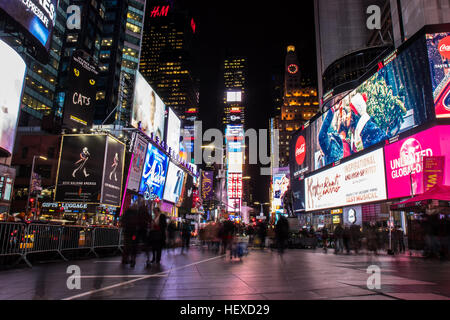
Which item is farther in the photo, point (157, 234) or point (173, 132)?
point (173, 132)

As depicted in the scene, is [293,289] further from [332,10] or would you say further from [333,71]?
[332,10]

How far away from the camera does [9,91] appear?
67.8 ft

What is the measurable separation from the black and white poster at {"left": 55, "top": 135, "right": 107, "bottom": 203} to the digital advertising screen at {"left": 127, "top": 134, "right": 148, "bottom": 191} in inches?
111

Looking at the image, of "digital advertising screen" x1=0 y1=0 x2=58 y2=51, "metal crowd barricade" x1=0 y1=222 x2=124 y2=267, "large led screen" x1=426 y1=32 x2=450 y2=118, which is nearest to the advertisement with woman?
"large led screen" x1=426 y1=32 x2=450 y2=118

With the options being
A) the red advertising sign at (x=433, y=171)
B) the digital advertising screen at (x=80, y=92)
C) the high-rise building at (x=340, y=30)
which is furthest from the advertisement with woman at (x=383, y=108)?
the high-rise building at (x=340, y=30)

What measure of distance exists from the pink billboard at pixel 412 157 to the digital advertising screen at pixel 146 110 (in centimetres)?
2277

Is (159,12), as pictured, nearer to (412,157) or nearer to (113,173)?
(113,173)

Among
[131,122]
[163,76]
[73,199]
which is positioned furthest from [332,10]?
[163,76]

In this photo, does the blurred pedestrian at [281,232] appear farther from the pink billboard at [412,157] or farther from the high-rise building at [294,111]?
the high-rise building at [294,111]

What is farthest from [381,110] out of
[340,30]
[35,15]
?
[340,30]

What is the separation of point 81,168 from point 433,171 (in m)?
27.9

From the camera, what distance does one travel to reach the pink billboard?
65.4 ft

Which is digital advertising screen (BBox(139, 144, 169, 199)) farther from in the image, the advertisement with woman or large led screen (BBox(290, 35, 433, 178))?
the advertisement with woman

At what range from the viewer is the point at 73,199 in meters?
27.2
